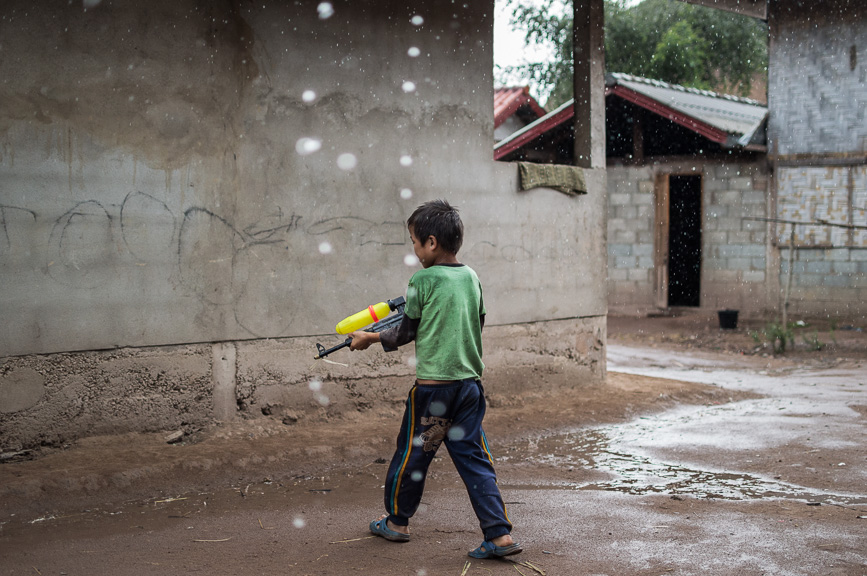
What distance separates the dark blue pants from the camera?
3469 mm

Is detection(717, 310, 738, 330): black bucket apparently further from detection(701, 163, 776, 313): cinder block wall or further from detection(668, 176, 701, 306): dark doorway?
detection(668, 176, 701, 306): dark doorway

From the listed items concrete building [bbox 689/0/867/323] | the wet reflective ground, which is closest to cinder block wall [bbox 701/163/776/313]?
concrete building [bbox 689/0/867/323]

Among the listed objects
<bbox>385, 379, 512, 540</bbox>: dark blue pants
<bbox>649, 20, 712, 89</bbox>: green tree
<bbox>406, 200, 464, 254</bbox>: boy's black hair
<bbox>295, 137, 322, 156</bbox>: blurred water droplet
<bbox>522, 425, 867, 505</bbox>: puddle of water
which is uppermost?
<bbox>649, 20, 712, 89</bbox>: green tree

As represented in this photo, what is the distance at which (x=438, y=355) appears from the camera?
11.5 feet

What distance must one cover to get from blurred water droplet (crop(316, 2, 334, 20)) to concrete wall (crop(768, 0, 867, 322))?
10.7 metres

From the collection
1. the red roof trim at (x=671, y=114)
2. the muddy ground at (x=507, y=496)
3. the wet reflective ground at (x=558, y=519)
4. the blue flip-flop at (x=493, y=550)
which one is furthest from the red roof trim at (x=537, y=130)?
the blue flip-flop at (x=493, y=550)

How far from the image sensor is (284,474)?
4.91 meters

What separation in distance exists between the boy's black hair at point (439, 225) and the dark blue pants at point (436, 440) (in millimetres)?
605

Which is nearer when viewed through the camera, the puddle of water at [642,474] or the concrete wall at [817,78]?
the puddle of water at [642,474]

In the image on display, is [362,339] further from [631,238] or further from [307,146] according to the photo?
[631,238]

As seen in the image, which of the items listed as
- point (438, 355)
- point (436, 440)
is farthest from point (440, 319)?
point (436, 440)

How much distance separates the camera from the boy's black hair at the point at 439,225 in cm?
347

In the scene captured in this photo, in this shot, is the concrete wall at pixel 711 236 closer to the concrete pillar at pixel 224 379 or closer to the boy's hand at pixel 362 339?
the concrete pillar at pixel 224 379

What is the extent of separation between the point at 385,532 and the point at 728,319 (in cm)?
1123
